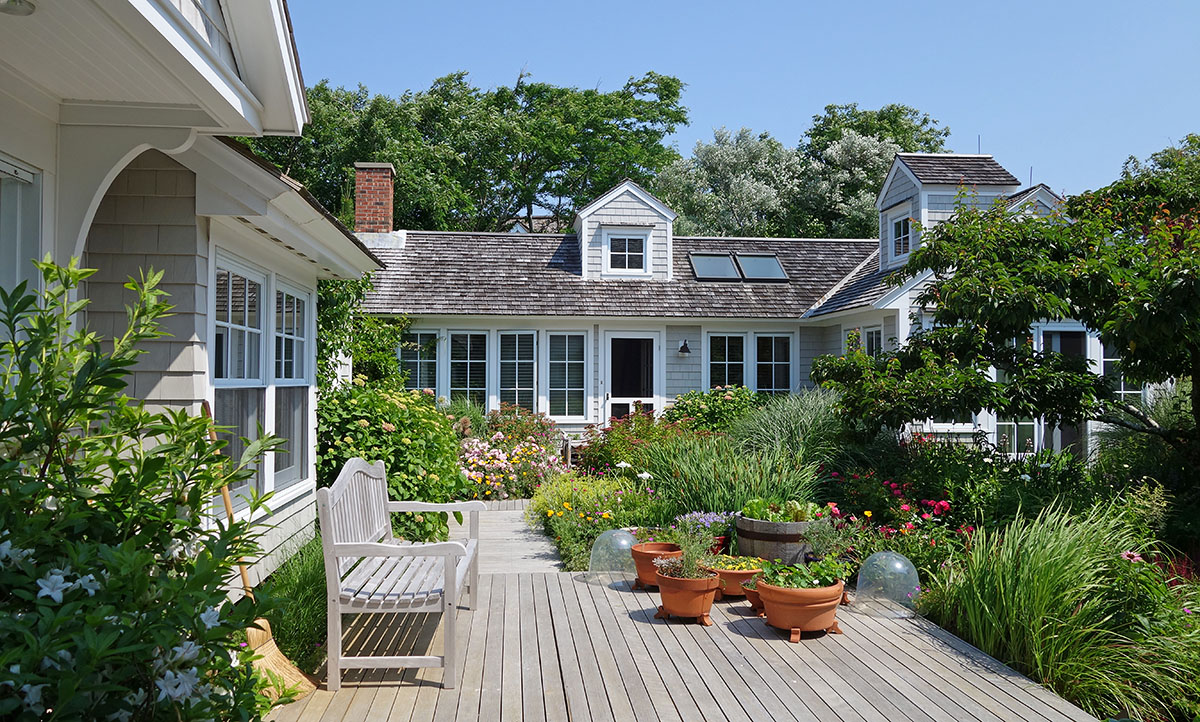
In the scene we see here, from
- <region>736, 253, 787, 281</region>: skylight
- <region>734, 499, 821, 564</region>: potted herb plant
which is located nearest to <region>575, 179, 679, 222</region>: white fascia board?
<region>736, 253, 787, 281</region>: skylight

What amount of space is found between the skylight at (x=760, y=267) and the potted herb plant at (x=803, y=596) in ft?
35.9

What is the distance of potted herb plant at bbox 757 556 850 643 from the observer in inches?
199

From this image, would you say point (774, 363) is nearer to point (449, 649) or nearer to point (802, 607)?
point (802, 607)

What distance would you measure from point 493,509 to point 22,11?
8457 millimetres

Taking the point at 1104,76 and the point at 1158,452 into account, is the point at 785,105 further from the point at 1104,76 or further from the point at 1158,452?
the point at 1158,452

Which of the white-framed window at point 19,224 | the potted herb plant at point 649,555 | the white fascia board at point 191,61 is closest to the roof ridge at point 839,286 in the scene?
→ the potted herb plant at point 649,555

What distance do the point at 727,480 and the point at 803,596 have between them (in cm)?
236

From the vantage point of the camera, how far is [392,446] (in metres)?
7.96

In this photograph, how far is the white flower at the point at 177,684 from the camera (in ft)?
6.48

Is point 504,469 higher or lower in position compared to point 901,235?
lower

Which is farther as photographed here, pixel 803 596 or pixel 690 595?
pixel 690 595

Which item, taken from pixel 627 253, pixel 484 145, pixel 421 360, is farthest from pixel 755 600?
pixel 484 145

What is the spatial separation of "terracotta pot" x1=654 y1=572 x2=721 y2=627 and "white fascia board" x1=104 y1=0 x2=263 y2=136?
12.1ft

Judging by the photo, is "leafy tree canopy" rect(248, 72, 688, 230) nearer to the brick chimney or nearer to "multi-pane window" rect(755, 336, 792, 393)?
the brick chimney
